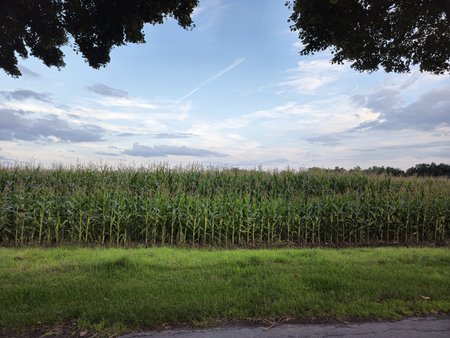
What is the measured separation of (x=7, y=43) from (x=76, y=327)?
5.44m

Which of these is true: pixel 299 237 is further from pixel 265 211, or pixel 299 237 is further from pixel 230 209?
pixel 230 209

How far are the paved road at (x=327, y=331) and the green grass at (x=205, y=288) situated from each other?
0.76 ft

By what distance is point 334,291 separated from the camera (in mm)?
5824

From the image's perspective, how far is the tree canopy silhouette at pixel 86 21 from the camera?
6.56m

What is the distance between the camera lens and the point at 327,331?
4613 millimetres

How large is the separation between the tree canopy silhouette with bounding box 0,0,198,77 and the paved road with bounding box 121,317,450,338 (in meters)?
4.92

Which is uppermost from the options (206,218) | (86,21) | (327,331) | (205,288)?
(86,21)

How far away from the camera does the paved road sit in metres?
4.45

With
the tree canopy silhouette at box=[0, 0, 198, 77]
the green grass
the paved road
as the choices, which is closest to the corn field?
the green grass

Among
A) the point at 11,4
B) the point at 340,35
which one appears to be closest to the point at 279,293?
the point at 340,35

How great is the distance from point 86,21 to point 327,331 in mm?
6038

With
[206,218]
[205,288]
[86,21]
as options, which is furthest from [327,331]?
[206,218]

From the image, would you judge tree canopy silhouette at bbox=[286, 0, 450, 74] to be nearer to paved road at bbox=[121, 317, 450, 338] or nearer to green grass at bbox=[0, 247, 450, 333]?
green grass at bbox=[0, 247, 450, 333]

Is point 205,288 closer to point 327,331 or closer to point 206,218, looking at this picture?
point 327,331
